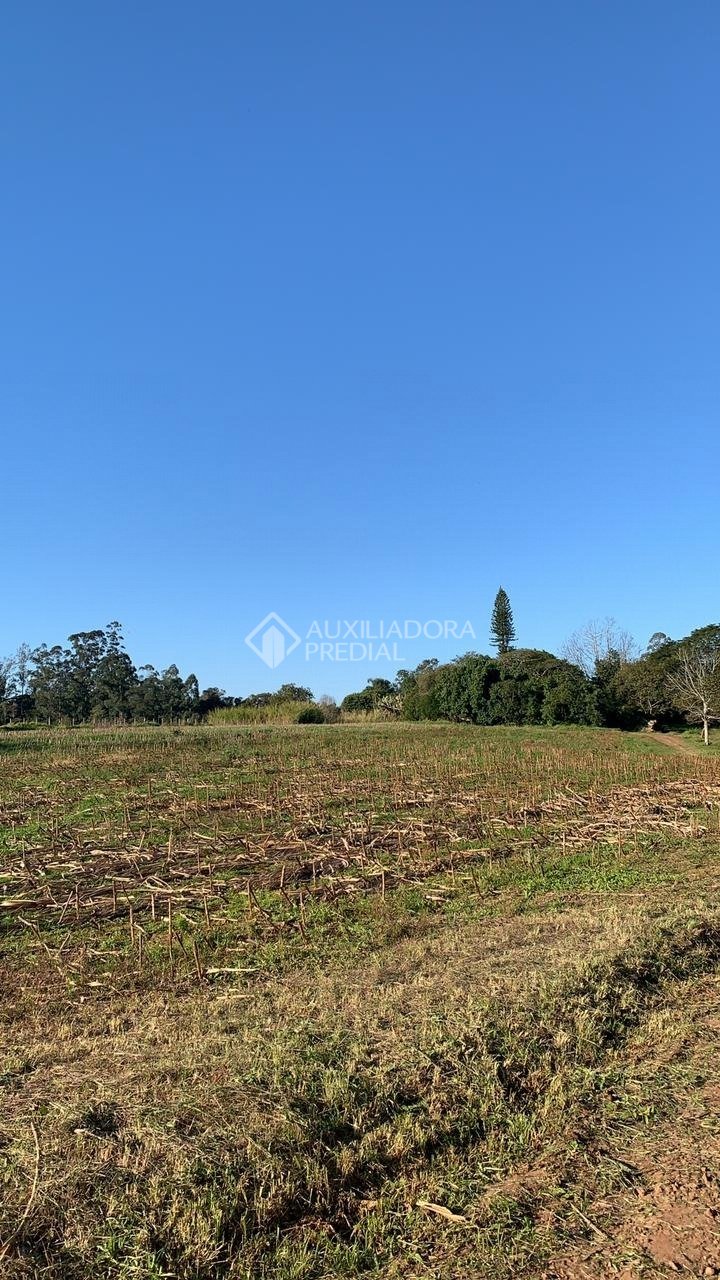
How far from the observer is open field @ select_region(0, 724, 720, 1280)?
2387mm

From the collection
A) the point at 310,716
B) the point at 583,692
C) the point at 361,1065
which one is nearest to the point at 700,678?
the point at 583,692

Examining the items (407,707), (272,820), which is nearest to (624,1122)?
(272,820)

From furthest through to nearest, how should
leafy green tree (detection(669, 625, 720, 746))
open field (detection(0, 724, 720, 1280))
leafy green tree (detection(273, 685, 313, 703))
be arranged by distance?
leafy green tree (detection(273, 685, 313, 703)) → leafy green tree (detection(669, 625, 720, 746)) → open field (detection(0, 724, 720, 1280))

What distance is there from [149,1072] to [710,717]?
36.5m

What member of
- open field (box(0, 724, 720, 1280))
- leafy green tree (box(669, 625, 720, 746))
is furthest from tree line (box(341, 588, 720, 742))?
open field (box(0, 724, 720, 1280))

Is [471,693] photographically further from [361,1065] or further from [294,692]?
[361,1065]

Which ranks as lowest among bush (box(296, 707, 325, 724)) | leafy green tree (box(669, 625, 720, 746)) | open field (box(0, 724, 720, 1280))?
open field (box(0, 724, 720, 1280))

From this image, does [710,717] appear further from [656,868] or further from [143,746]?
[656,868]

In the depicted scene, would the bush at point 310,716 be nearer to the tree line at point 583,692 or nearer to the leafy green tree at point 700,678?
the tree line at point 583,692

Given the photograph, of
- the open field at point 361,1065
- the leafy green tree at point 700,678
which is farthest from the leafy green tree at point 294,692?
the open field at point 361,1065

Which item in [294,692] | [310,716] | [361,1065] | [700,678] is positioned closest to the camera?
[361,1065]

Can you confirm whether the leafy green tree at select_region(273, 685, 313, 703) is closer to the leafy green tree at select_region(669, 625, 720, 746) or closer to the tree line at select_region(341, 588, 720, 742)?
the tree line at select_region(341, 588, 720, 742)

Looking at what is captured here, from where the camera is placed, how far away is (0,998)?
5.01m

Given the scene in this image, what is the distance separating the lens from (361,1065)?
11.0ft
